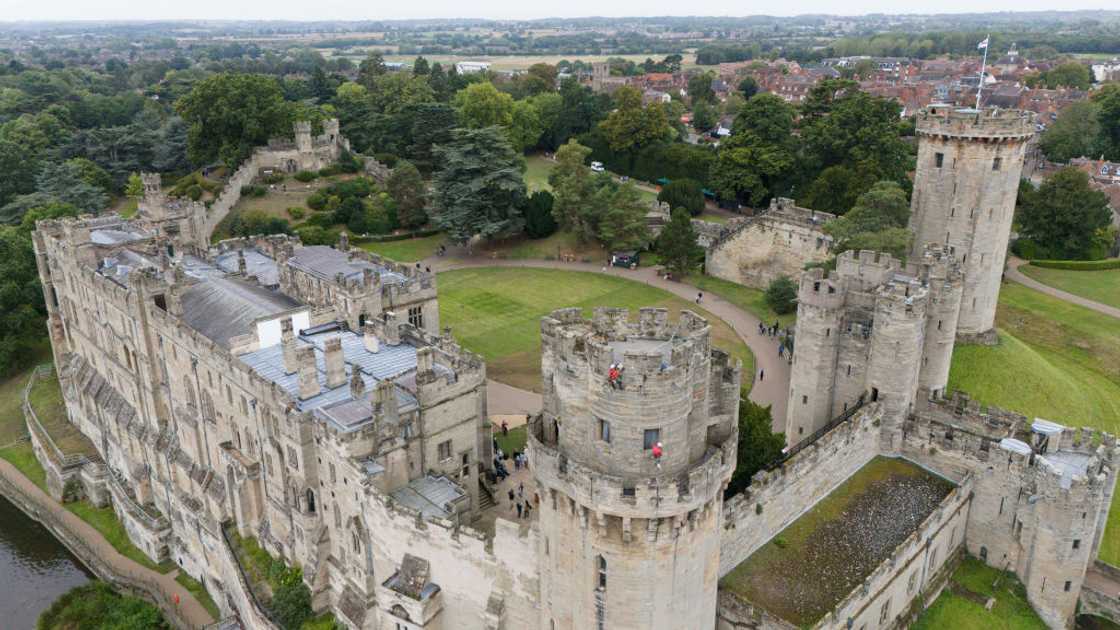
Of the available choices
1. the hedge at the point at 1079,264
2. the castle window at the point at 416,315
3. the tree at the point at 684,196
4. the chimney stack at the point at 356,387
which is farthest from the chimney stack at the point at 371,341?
the hedge at the point at 1079,264

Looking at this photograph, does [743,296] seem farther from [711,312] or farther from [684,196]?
[684,196]

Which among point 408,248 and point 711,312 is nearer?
point 711,312

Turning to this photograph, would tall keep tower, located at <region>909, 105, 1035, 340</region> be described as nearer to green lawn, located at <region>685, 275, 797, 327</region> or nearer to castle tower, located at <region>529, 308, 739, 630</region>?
green lawn, located at <region>685, 275, 797, 327</region>

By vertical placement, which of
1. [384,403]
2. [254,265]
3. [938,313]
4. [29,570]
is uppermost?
[938,313]

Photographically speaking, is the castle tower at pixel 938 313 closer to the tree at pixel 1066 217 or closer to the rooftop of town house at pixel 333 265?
the rooftop of town house at pixel 333 265

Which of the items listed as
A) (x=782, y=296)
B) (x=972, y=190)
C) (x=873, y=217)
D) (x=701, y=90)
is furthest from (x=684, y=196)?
(x=701, y=90)

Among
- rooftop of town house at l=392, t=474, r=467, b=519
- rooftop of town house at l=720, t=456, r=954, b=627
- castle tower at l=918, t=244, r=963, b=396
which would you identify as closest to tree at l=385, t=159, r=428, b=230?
rooftop of town house at l=392, t=474, r=467, b=519
